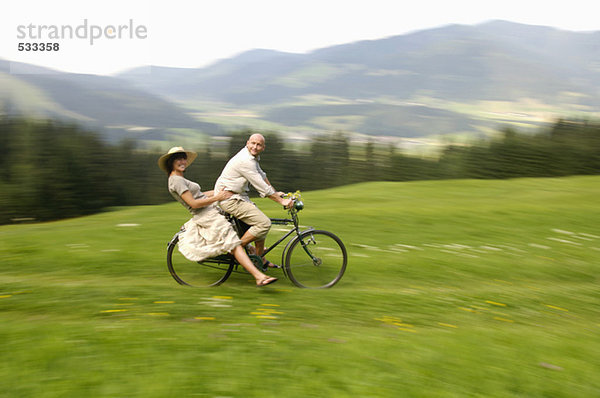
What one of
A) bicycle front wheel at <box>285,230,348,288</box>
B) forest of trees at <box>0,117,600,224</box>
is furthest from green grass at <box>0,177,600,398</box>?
forest of trees at <box>0,117,600,224</box>

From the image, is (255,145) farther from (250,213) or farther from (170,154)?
(170,154)

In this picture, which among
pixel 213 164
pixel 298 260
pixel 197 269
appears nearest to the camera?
pixel 298 260

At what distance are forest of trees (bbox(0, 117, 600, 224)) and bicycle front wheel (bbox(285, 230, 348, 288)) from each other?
100 feet

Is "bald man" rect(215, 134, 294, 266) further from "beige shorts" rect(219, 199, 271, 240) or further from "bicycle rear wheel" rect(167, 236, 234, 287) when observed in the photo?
"bicycle rear wheel" rect(167, 236, 234, 287)

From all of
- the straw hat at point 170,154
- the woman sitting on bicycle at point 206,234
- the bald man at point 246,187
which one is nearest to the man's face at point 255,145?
the bald man at point 246,187

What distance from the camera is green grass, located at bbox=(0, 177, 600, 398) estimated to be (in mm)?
5383

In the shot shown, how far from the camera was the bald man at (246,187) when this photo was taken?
8.20 meters

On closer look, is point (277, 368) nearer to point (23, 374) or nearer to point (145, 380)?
point (145, 380)

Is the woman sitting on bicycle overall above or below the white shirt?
below

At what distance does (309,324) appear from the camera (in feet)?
23.4

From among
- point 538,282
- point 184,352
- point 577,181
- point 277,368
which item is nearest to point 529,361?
point 277,368

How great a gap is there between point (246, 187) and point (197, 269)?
2218 millimetres

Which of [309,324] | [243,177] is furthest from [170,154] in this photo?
[309,324]

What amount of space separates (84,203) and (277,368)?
34496mm
